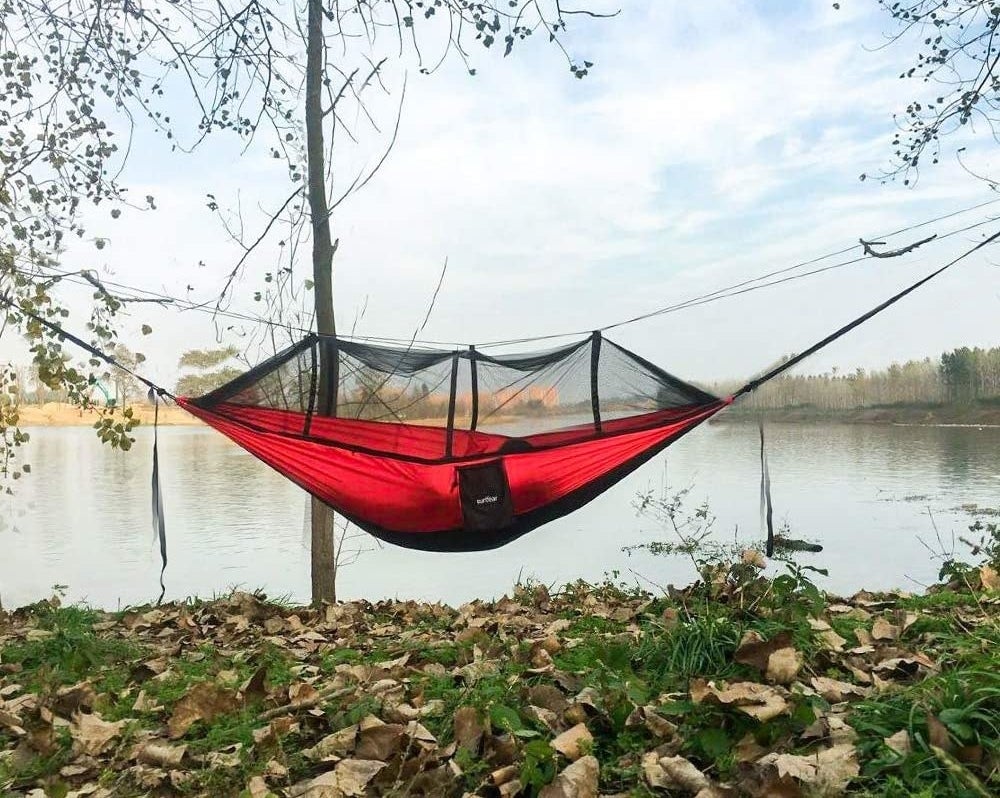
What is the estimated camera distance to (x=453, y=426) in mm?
3578

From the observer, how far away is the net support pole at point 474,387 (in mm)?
3600

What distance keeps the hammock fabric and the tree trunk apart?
0.85m

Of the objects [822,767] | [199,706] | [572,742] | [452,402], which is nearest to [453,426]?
[452,402]

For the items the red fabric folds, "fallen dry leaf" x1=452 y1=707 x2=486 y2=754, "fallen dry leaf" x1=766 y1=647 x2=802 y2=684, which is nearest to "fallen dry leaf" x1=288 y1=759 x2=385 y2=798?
"fallen dry leaf" x1=452 y1=707 x2=486 y2=754

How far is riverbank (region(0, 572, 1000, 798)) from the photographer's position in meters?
1.41

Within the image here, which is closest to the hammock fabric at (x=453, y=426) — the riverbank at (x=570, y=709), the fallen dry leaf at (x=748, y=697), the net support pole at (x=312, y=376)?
the net support pole at (x=312, y=376)

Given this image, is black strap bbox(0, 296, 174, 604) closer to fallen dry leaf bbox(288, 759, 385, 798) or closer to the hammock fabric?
the hammock fabric

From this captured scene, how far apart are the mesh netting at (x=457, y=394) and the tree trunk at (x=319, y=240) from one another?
808 mm

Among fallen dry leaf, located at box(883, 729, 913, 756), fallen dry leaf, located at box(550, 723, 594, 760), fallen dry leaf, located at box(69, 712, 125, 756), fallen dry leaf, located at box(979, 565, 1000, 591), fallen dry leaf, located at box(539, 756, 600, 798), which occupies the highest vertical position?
fallen dry leaf, located at box(883, 729, 913, 756)

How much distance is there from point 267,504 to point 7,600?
3656 mm

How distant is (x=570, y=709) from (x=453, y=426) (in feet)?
6.59

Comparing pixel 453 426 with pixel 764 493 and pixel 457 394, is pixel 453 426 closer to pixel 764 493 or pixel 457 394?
pixel 457 394

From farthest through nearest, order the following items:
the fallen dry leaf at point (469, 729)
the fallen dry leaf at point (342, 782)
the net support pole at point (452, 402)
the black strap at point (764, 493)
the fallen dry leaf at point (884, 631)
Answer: the net support pole at point (452, 402) < the black strap at point (764, 493) < the fallen dry leaf at point (884, 631) < the fallen dry leaf at point (469, 729) < the fallen dry leaf at point (342, 782)

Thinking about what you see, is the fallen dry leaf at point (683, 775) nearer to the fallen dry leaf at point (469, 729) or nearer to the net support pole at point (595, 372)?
the fallen dry leaf at point (469, 729)
